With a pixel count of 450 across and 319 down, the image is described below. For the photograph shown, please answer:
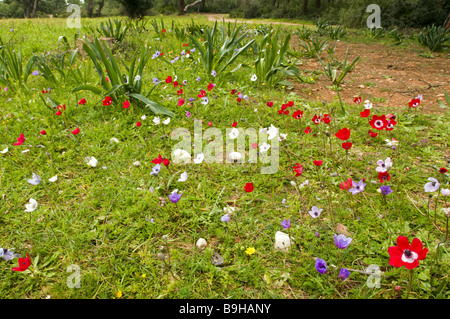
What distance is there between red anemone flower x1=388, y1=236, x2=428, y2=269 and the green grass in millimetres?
314

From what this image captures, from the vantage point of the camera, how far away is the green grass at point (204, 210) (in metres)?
1.28

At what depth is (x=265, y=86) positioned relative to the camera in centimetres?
328

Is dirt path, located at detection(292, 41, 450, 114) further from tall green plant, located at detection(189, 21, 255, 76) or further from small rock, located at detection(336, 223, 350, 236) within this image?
small rock, located at detection(336, 223, 350, 236)

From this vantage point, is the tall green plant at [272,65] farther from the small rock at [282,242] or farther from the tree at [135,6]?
the tree at [135,6]

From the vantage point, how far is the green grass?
4.19ft

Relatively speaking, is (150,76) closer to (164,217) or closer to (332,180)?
(164,217)

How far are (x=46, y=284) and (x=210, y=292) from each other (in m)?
0.82

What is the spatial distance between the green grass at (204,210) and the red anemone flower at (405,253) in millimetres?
314

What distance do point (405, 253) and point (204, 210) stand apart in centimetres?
108

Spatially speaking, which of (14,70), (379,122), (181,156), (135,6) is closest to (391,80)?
(379,122)

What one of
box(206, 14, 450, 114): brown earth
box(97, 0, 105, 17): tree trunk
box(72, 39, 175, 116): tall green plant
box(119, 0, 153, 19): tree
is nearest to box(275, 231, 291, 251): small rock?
box(72, 39, 175, 116): tall green plant

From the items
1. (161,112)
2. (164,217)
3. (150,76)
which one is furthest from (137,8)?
(164,217)

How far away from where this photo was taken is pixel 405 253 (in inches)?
37.7
